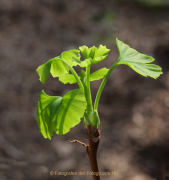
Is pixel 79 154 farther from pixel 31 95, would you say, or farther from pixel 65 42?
pixel 65 42

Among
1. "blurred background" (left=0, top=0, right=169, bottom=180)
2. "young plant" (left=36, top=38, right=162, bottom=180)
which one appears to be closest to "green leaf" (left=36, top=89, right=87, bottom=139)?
"young plant" (left=36, top=38, right=162, bottom=180)

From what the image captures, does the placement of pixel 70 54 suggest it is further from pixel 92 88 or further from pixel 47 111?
pixel 92 88

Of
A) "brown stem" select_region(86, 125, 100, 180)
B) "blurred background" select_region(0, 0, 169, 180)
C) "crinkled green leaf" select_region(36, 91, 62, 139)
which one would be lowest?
"blurred background" select_region(0, 0, 169, 180)

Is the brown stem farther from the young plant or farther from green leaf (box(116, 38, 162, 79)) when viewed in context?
green leaf (box(116, 38, 162, 79))

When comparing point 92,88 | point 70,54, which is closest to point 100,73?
point 70,54

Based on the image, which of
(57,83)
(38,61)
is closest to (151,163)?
(57,83)

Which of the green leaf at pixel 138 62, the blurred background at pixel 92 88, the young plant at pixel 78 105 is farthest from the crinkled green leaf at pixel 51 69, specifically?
the blurred background at pixel 92 88
